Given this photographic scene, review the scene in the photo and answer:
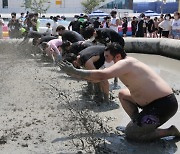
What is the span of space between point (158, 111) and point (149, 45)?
34.0 feet

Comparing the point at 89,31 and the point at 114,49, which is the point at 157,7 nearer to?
the point at 89,31

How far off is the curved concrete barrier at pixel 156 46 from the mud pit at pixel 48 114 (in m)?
2.15

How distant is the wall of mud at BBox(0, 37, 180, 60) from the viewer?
1355 cm

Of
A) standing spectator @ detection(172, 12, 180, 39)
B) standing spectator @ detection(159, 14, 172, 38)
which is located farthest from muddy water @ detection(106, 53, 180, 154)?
standing spectator @ detection(159, 14, 172, 38)

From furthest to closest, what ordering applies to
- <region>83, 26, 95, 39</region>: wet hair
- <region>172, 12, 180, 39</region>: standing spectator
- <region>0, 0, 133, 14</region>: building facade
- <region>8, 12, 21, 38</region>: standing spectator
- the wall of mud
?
1. <region>0, 0, 133, 14</region>: building facade
2. <region>8, 12, 21, 38</region>: standing spectator
3. <region>172, 12, 180, 39</region>: standing spectator
4. the wall of mud
5. <region>83, 26, 95, 39</region>: wet hair

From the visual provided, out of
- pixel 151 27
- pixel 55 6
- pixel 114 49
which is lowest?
pixel 151 27

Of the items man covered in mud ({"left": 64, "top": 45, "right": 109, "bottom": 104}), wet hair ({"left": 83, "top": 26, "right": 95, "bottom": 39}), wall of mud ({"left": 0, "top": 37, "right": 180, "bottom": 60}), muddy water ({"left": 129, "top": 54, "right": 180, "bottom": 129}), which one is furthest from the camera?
wall of mud ({"left": 0, "top": 37, "right": 180, "bottom": 60})

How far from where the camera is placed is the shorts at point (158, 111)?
469 cm

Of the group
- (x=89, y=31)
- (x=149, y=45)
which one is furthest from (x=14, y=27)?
A: (x=89, y=31)

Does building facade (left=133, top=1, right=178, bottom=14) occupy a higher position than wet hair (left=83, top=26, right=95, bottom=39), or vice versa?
building facade (left=133, top=1, right=178, bottom=14)

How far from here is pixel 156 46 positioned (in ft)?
48.0

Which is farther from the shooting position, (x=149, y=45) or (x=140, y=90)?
(x=149, y=45)

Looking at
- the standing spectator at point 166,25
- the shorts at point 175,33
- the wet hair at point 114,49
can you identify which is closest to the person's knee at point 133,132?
the wet hair at point 114,49

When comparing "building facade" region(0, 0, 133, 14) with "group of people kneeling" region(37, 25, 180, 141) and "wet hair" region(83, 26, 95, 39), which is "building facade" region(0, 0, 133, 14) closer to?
"wet hair" region(83, 26, 95, 39)
